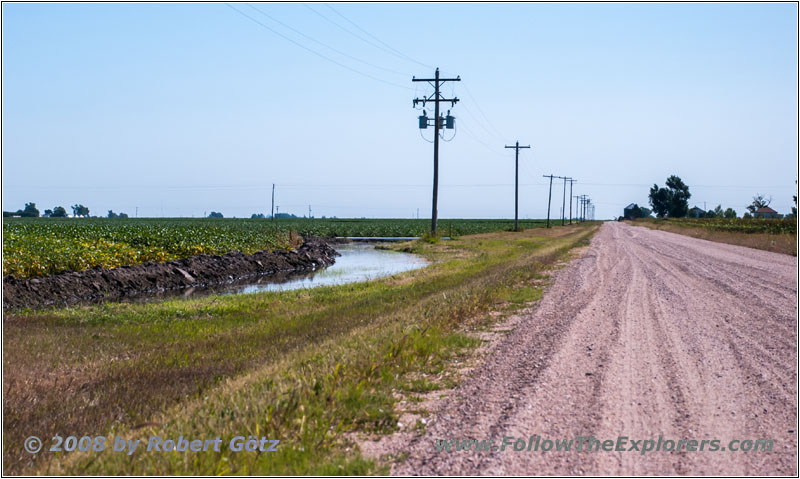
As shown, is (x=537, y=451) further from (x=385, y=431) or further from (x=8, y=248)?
(x=8, y=248)

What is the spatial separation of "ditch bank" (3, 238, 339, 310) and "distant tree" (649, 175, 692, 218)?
523ft

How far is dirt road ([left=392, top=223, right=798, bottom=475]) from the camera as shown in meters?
4.81

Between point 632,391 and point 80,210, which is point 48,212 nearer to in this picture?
point 80,210

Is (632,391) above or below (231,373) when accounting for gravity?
above

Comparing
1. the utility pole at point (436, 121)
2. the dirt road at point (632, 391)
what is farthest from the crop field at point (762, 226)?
the dirt road at point (632, 391)

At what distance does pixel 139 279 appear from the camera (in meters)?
21.0

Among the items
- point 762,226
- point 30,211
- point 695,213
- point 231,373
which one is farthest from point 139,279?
point 695,213

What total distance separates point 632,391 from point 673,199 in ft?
596

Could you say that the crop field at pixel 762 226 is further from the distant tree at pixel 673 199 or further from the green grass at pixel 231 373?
the distant tree at pixel 673 199

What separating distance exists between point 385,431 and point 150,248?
24.9 meters

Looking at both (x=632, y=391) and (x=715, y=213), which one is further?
(x=715, y=213)

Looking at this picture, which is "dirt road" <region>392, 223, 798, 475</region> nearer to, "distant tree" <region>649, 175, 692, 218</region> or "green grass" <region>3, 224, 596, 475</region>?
"green grass" <region>3, 224, 596, 475</region>

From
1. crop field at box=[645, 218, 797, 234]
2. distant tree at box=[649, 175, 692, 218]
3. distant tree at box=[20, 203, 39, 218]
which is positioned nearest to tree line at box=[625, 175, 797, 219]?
distant tree at box=[649, 175, 692, 218]

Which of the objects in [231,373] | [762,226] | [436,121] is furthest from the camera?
[762,226]
